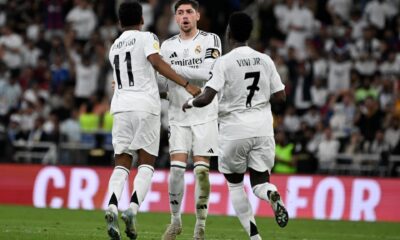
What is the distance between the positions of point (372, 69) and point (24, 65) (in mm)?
9697

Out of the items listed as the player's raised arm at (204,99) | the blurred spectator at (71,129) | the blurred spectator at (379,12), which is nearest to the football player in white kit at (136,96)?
the player's raised arm at (204,99)

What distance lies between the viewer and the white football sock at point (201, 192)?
12.8 meters

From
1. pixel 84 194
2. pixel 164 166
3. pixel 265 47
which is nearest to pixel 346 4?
pixel 265 47

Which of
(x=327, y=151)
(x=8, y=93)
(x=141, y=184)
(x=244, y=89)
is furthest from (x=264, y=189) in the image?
(x=8, y=93)

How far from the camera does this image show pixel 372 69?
26.3m

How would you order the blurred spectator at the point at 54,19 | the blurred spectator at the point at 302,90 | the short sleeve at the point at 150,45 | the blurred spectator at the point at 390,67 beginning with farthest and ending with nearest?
the blurred spectator at the point at 54,19, the blurred spectator at the point at 302,90, the blurred spectator at the point at 390,67, the short sleeve at the point at 150,45

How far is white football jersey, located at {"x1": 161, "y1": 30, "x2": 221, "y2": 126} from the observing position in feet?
44.1

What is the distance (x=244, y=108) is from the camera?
39.7 ft

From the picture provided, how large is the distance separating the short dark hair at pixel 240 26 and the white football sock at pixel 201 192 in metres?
1.85

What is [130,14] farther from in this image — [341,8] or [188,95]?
[341,8]

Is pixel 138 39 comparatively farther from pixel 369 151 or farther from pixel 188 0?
pixel 369 151

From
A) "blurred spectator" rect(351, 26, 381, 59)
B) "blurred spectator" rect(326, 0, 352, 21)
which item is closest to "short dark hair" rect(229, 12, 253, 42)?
"blurred spectator" rect(351, 26, 381, 59)

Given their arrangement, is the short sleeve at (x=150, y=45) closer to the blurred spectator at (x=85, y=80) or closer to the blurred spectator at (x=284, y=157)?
the blurred spectator at (x=284, y=157)

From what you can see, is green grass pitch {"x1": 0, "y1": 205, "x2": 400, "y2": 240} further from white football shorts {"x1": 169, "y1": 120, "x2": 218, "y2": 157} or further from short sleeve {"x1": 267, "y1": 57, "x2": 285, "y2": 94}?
short sleeve {"x1": 267, "y1": 57, "x2": 285, "y2": 94}
